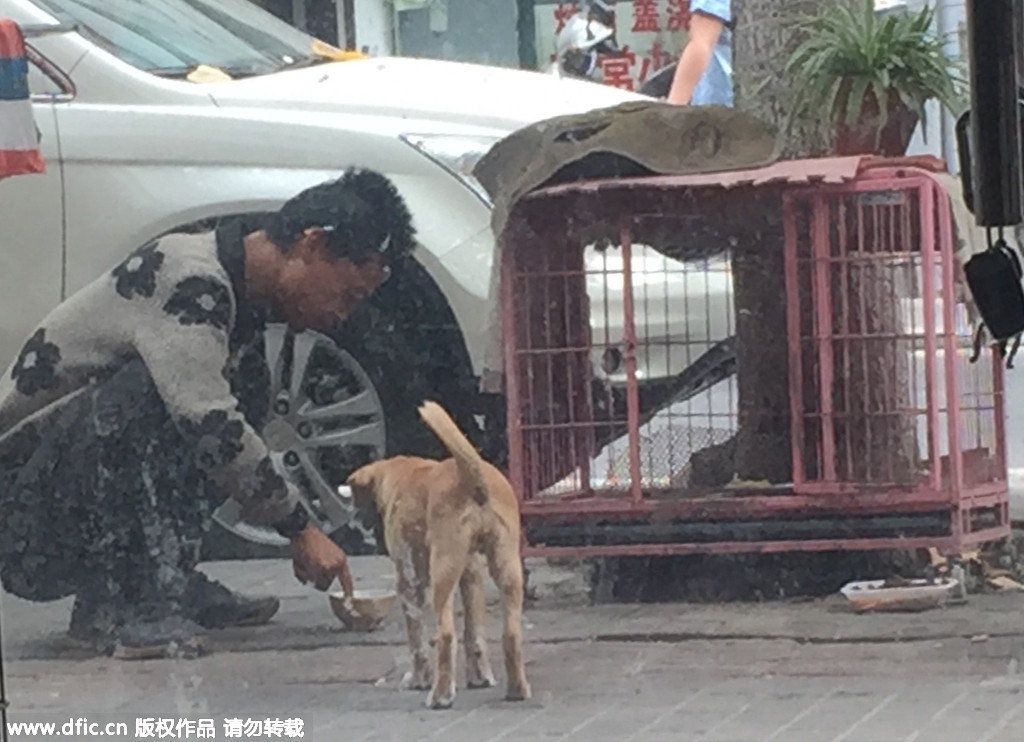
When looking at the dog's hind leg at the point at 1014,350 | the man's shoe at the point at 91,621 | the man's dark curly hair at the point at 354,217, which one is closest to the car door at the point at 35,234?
the man's dark curly hair at the point at 354,217

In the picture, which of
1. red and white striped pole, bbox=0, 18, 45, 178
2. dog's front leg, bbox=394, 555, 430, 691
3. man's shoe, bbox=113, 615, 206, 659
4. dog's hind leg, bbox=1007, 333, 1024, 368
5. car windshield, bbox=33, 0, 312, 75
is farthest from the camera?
man's shoe, bbox=113, 615, 206, 659

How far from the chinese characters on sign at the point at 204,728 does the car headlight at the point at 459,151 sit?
1122mm

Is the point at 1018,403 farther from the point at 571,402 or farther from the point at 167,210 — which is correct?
the point at 167,210

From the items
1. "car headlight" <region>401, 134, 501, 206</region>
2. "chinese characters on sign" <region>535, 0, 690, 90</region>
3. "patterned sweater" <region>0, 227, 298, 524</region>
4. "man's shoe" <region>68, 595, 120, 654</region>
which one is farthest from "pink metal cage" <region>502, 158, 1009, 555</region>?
"man's shoe" <region>68, 595, 120, 654</region>

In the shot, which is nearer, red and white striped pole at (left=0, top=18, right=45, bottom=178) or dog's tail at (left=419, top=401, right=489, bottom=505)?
red and white striped pole at (left=0, top=18, right=45, bottom=178)

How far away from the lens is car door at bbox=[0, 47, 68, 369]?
4.29 m

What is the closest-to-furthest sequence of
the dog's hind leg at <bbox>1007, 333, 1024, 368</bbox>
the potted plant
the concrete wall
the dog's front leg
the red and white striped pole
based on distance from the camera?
the dog's hind leg at <bbox>1007, 333, 1024, 368</bbox> → the red and white striped pole → the concrete wall → the potted plant → the dog's front leg

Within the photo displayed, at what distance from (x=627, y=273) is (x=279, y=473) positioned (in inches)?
32.0

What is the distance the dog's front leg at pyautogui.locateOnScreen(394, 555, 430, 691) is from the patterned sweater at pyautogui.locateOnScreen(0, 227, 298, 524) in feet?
1.03

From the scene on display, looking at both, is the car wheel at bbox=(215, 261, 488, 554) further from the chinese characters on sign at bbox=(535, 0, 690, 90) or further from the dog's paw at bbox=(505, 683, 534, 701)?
the chinese characters on sign at bbox=(535, 0, 690, 90)

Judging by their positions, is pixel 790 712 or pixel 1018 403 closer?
pixel 790 712

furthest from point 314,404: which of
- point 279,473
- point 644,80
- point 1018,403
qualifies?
point 1018,403

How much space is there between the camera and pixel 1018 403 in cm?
460

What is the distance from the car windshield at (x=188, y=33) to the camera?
14.4 feet
